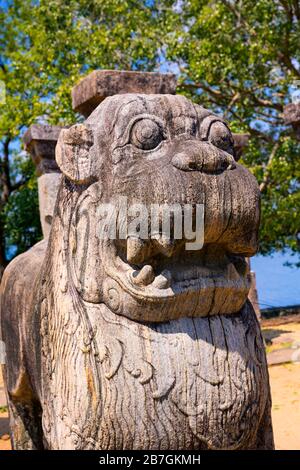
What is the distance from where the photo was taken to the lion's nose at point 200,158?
208cm

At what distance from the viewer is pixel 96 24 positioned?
38.1 feet

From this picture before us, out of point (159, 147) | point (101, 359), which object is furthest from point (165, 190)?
point (101, 359)

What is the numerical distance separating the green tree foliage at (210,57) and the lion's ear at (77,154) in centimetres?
778

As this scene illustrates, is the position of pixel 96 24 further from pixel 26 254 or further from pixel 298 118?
pixel 26 254

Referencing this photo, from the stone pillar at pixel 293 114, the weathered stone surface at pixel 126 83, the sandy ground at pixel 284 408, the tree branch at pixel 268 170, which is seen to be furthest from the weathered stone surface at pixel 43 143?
the tree branch at pixel 268 170

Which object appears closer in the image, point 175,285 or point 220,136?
point 175,285

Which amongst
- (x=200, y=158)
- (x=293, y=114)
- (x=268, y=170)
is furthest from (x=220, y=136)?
(x=268, y=170)

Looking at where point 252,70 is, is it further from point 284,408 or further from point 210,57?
point 284,408

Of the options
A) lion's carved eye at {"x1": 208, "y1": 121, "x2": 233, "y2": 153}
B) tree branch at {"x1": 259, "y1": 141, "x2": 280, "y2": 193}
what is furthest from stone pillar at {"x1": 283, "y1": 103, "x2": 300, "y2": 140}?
tree branch at {"x1": 259, "y1": 141, "x2": 280, "y2": 193}

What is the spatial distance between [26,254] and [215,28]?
7.90 metres

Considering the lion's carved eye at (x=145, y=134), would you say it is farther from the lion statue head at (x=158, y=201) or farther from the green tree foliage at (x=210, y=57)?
the green tree foliage at (x=210, y=57)

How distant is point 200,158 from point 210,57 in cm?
844

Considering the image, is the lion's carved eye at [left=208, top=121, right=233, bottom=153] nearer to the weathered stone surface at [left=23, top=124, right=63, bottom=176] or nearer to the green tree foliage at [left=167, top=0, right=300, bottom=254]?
the weathered stone surface at [left=23, top=124, right=63, bottom=176]

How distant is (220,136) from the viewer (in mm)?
2277
